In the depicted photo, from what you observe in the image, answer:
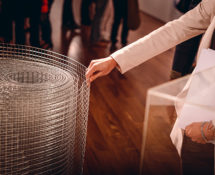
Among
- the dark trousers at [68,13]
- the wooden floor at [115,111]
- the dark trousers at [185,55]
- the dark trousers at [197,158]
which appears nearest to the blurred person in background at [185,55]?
the dark trousers at [185,55]

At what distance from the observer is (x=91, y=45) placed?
3.91 meters

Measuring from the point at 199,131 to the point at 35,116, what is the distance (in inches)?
20.3

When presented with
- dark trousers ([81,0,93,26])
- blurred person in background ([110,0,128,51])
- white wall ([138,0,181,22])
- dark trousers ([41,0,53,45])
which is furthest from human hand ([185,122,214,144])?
white wall ([138,0,181,22])

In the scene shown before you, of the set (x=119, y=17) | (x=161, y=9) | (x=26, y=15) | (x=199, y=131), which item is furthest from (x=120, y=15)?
(x=199, y=131)

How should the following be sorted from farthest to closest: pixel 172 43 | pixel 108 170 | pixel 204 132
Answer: pixel 108 170, pixel 172 43, pixel 204 132

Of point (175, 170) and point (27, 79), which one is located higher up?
point (27, 79)

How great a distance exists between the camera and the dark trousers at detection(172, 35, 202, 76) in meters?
2.37

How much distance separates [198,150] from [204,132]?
5.9 inches

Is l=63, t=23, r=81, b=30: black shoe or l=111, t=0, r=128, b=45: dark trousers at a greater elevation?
l=111, t=0, r=128, b=45: dark trousers

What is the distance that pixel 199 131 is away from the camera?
31.6 inches

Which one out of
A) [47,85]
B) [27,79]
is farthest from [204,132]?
[27,79]

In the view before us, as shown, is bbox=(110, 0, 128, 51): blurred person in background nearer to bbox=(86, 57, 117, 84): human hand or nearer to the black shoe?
the black shoe

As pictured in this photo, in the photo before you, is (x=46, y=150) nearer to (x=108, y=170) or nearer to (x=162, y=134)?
(x=162, y=134)

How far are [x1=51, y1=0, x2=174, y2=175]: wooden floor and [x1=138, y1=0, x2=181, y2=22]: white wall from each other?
2.05 metres
